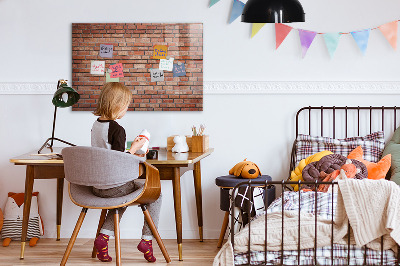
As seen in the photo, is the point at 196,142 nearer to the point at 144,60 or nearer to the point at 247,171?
the point at 247,171

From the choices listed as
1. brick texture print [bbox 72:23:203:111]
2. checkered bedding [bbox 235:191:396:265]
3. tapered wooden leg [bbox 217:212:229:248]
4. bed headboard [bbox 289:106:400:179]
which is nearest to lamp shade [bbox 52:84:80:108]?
brick texture print [bbox 72:23:203:111]

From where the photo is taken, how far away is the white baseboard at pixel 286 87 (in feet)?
14.3

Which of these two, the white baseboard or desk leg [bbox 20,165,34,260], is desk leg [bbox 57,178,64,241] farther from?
the white baseboard

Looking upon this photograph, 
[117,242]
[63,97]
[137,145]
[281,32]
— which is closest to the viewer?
[117,242]

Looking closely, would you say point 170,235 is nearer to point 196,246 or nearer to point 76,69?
point 196,246

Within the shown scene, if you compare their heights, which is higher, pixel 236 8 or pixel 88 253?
pixel 236 8

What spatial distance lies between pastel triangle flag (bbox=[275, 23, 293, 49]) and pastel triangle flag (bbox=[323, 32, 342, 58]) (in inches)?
10.7

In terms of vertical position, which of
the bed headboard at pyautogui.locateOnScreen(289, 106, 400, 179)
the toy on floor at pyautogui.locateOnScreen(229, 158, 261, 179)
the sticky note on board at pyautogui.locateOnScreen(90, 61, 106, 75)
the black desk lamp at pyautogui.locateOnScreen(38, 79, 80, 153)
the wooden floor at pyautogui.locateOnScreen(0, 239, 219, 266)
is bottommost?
the wooden floor at pyautogui.locateOnScreen(0, 239, 219, 266)

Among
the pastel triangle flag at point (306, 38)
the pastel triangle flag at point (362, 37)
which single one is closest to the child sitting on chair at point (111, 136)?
the pastel triangle flag at point (306, 38)

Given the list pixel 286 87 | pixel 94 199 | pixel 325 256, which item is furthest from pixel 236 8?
pixel 325 256

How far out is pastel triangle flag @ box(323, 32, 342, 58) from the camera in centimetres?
433

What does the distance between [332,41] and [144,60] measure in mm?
1378

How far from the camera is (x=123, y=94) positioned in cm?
356

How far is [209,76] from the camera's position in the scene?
443cm
